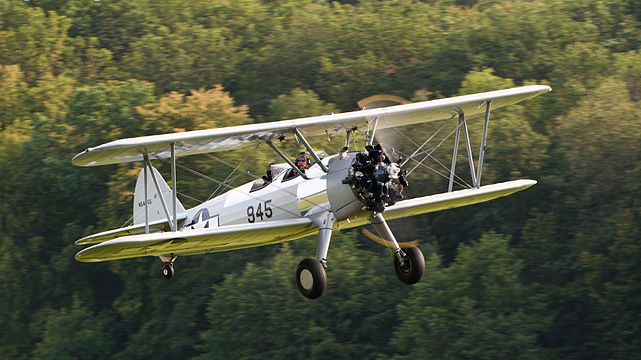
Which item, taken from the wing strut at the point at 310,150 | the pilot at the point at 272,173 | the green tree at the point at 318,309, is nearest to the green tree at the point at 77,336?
the green tree at the point at 318,309

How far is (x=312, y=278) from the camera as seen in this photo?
465 inches

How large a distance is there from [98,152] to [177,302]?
1205 inches

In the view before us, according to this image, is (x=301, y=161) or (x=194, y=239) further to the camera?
(x=301, y=161)

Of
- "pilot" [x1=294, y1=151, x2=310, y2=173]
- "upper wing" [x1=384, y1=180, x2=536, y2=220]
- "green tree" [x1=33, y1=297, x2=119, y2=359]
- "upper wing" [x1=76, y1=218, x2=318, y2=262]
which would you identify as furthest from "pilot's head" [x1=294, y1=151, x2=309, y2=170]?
"green tree" [x1=33, y1=297, x2=119, y2=359]

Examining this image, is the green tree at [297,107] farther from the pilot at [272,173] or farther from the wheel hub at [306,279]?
the wheel hub at [306,279]

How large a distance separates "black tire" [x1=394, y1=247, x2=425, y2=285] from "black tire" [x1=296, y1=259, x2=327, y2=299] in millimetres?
1259

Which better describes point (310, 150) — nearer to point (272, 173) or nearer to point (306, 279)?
point (272, 173)

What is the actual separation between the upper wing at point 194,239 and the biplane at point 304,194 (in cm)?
1

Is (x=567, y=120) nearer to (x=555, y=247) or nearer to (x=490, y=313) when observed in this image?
(x=555, y=247)

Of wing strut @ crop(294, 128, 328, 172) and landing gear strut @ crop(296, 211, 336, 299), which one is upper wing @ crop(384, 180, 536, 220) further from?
wing strut @ crop(294, 128, 328, 172)

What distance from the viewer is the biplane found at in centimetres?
1158

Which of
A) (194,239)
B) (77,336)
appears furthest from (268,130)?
(77,336)

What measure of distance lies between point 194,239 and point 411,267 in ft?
9.66

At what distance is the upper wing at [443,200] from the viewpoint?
1287 cm
